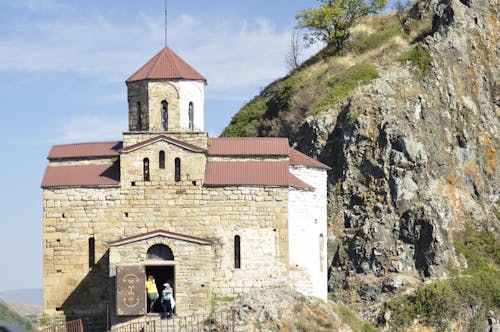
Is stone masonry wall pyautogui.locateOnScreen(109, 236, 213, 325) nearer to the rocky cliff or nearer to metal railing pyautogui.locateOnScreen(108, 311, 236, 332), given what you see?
metal railing pyautogui.locateOnScreen(108, 311, 236, 332)

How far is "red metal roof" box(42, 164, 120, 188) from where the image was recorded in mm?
37375

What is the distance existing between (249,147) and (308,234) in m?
4.22

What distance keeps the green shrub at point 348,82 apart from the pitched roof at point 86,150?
1443 centimetres

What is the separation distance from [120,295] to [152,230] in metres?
3.00

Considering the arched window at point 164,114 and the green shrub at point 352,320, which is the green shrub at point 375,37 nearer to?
the green shrub at point 352,320

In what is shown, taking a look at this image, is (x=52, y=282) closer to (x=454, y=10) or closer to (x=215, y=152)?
(x=215, y=152)

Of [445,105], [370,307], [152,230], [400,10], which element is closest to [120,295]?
[152,230]

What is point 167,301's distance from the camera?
114 ft

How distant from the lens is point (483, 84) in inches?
2041

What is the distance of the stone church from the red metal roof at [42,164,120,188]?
0.04 meters

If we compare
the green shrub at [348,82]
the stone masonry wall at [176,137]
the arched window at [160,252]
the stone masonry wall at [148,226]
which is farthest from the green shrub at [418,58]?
the arched window at [160,252]

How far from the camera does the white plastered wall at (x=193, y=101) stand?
Result: 3803 centimetres

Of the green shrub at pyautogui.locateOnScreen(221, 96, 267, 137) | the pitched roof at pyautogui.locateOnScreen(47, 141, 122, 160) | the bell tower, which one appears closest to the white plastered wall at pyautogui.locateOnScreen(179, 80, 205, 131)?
the bell tower

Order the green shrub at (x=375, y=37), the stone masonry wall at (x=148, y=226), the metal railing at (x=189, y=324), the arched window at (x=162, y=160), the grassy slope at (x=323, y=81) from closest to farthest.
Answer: the metal railing at (x=189, y=324)
the stone masonry wall at (x=148, y=226)
the arched window at (x=162, y=160)
the grassy slope at (x=323, y=81)
the green shrub at (x=375, y=37)
